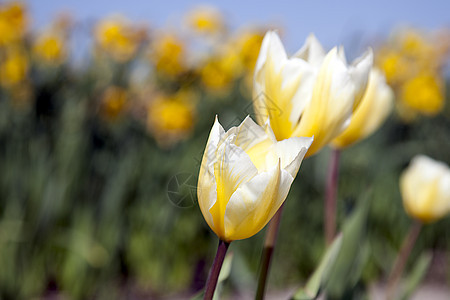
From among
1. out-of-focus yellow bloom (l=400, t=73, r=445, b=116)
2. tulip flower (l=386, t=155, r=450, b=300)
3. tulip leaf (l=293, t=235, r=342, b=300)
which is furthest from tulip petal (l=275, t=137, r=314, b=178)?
out-of-focus yellow bloom (l=400, t=73, r=445, b=116)

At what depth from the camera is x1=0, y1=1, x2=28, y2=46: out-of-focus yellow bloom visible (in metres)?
2.42

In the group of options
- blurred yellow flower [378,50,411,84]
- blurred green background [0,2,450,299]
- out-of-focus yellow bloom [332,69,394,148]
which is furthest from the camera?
blurred yellow flower [378,50,411,84]

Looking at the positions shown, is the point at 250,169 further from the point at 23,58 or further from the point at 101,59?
the point at 101,59

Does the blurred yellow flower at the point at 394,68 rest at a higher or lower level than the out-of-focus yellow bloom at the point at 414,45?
lower

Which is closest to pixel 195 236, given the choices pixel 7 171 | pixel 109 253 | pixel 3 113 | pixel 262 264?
pixel 109 253

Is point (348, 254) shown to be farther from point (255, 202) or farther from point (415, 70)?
point (415, 70)

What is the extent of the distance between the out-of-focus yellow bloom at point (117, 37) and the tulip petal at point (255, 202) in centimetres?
243

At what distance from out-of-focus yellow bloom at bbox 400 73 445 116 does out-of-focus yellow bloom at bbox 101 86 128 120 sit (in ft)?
6.83

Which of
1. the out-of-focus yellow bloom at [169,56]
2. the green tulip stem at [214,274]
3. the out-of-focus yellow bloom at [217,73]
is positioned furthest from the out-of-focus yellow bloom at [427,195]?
the out-of-focus yellow bloom at [217,73]

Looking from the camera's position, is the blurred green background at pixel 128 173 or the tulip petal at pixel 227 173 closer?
the tulip petal at pixel 227 173

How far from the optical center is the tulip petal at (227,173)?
0.39 metres

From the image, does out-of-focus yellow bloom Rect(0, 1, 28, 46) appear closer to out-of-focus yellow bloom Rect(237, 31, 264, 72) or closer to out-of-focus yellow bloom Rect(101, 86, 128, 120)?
out-of-focus yellow bloom Rect(101, 86, 128, 120)

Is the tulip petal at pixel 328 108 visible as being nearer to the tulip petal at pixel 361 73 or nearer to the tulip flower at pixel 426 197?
the tulip petal at pixel 361 73

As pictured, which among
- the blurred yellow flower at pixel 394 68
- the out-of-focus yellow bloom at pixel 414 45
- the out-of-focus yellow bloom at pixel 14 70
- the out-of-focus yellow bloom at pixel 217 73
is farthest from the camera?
the out-of-focus yellow bloom at pixel 414 45
